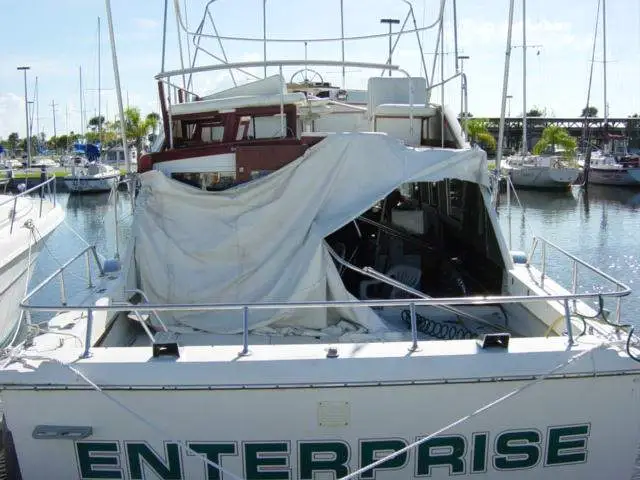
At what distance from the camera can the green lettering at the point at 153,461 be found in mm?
4570

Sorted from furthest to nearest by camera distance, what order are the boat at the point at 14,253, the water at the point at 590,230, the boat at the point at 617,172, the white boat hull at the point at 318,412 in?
the boat at the point at 617,172 → the water at the point at 590,230 → the boat at the point at 14,253 → the white boat hull at the point at 318,412

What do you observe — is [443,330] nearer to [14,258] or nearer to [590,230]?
[14,258]

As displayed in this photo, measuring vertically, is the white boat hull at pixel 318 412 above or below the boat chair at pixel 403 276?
below

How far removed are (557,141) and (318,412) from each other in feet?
158

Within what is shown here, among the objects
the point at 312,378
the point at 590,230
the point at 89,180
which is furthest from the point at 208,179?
the point at 89,180

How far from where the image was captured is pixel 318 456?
4.59 meters

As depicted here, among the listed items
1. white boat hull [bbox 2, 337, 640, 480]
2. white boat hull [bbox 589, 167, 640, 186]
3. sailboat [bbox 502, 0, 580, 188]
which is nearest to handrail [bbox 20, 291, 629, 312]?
white boat hull [bbox 2, 337, 640, 480]

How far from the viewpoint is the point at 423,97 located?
8.29 m

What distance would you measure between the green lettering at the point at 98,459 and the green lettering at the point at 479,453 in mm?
2634

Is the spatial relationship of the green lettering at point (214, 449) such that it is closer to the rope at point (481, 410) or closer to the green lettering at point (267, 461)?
the green lettering at point (267, 461)

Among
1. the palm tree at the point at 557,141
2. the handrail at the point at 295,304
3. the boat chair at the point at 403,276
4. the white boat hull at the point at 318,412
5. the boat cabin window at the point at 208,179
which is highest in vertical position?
the palm tree at the point at 557,141

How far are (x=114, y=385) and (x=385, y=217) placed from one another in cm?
589

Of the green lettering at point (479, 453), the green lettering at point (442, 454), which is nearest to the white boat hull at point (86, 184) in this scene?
the green lettering at point (442, 454)

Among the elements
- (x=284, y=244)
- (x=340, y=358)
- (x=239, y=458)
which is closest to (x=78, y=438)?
(x=239, y=458)
